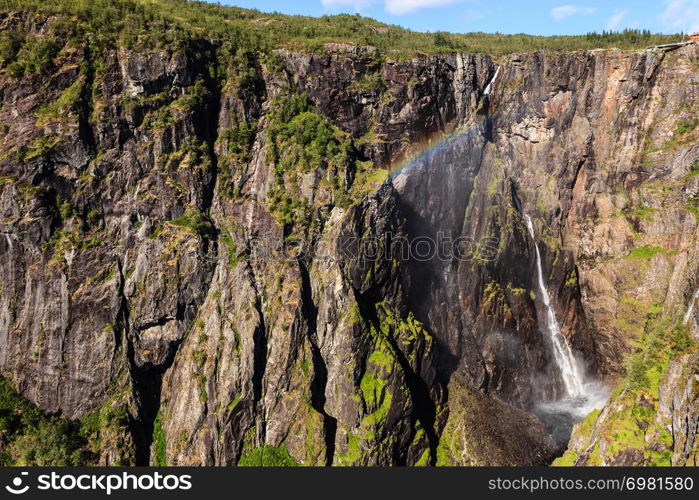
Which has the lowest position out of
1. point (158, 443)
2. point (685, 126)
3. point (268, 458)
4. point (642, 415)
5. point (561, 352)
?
point (158, 443)

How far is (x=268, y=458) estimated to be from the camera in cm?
4494

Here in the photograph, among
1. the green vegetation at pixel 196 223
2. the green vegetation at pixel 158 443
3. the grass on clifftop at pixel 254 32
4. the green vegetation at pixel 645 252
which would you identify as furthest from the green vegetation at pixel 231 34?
the green vegetation at pixel 158 443

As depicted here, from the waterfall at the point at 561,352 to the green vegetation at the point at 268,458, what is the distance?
131 feet

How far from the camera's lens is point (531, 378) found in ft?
197

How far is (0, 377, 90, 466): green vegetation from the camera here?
41562mm

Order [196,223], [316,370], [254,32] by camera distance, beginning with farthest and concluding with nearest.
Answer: [254,32]
[196,223]
[316,370]

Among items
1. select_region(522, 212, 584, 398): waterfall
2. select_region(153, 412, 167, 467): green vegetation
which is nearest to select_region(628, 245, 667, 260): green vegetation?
select_region(522, 212, 584, 398): waterfall

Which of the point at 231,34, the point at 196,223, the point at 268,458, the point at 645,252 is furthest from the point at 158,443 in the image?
the point at 645,252

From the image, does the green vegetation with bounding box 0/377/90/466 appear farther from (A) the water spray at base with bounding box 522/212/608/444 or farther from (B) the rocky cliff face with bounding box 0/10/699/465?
(A) the water spray at base with bounding box 522/212/608/444

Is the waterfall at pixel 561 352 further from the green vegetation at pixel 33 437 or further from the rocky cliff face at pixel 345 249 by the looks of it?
the green vegetation at pixel 33 437

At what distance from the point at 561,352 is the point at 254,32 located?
62.6 meters

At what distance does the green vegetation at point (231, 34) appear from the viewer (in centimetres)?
4795

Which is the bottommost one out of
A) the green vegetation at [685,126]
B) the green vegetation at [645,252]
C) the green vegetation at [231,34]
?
the green vegetation at [645,252]

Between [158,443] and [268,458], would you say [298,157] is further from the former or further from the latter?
[158,443]
